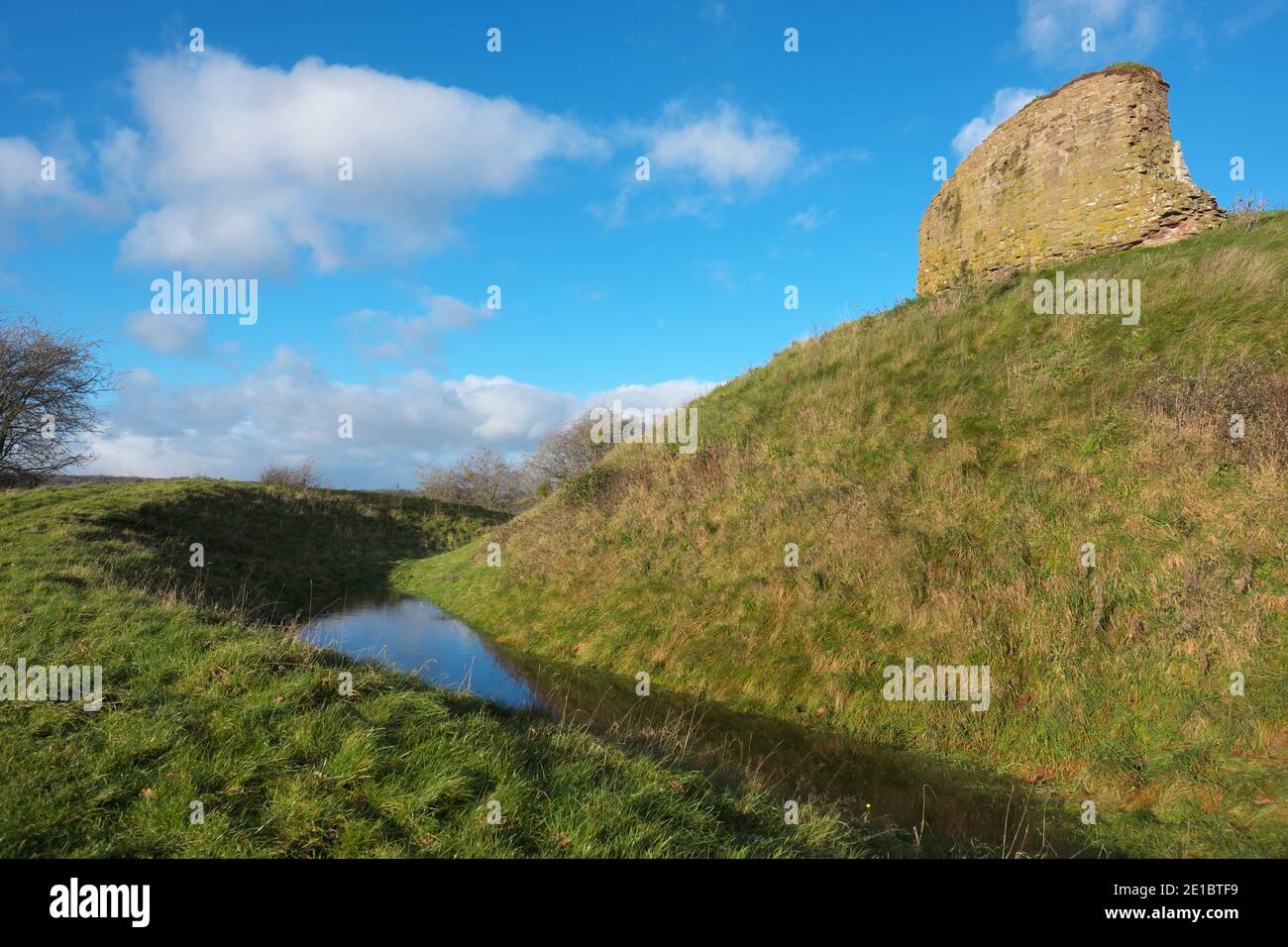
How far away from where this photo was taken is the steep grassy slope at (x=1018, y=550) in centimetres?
761

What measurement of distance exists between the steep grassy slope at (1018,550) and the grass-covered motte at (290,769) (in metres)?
4.25

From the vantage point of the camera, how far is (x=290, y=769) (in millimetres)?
5035

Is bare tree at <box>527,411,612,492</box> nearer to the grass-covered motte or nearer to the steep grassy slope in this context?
the steep grassy slope

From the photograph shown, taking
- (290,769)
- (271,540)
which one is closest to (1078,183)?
(290,769)

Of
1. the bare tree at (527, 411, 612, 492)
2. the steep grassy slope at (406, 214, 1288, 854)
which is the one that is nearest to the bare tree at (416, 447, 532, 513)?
the bare tree at (527, 411, 612, 492)

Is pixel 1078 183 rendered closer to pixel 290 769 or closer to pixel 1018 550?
pixel 1018 550

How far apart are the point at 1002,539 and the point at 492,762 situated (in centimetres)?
958

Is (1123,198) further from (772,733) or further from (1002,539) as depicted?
(772,733)

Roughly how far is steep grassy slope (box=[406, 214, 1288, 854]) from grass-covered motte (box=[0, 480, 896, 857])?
425 cm

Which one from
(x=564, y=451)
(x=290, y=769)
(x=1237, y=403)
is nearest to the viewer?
(x=290, y=769)

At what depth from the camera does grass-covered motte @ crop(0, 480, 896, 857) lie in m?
4.29

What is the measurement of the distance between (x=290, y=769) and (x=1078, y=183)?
87.3 ft
